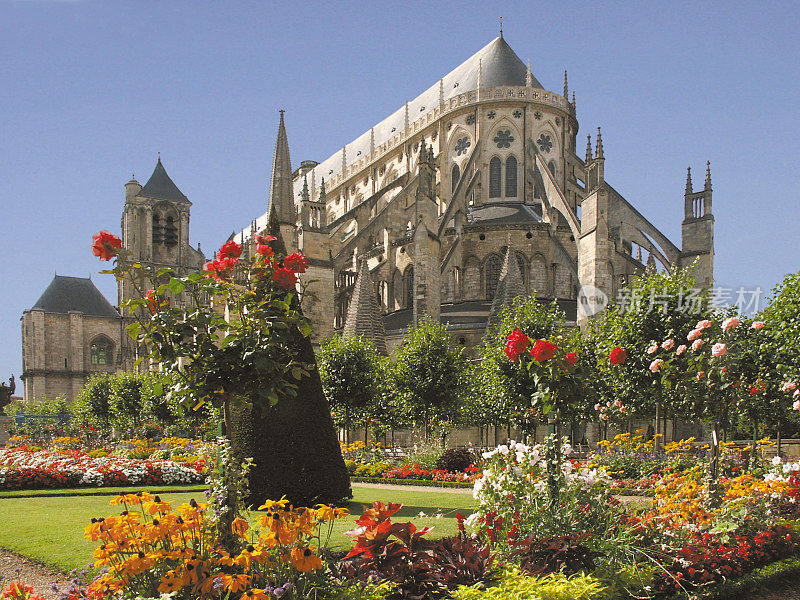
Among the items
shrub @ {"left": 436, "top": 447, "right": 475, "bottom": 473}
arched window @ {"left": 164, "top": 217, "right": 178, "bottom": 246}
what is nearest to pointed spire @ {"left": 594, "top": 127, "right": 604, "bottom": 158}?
shrub @ {"left": 436, "top": 447, "right": 475, "bottom": 473}

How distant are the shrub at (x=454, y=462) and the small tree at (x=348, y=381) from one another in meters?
4.87

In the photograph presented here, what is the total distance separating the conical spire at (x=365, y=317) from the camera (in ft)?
94.5

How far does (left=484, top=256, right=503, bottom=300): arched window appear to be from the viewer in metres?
34.3

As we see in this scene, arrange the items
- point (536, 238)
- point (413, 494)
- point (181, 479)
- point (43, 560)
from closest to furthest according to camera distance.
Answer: point (43, 560)
point (413, 494)
point (181, 479)
point (536, 238)

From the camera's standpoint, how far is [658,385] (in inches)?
645

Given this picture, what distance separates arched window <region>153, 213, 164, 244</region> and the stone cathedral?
25.3m

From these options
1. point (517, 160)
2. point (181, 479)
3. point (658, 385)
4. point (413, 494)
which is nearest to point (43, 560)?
point (413, 494)

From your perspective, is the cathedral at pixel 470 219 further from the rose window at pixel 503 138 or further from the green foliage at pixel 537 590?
the green foliage at pixel 537 590

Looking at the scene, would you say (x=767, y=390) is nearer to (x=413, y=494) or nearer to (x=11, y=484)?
(x=413, y=494)

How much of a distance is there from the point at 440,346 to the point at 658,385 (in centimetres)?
730

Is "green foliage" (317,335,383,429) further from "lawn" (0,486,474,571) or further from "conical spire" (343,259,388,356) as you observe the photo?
"lawn" (0,486,474,571)

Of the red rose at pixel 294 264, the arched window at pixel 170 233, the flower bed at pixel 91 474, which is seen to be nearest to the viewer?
the red rose at pixel 294 264

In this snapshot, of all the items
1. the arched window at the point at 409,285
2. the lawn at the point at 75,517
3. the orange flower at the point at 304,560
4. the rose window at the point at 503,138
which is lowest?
the lawn at the point at 75,517

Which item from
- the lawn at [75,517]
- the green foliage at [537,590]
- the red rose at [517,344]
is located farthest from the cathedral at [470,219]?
the green foliage at [537,590]
